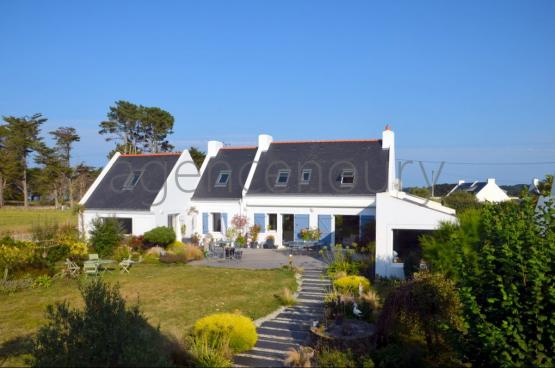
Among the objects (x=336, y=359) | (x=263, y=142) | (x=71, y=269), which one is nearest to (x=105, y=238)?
(x=71, y=269)

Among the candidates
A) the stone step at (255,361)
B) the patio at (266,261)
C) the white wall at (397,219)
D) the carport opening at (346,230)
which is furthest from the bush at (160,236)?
the stone step at (255,361)

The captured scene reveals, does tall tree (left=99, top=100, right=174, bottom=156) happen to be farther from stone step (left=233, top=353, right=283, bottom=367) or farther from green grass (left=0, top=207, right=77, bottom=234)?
stone step (left=233, top=353, right=283, bottom=367)

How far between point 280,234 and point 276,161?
4953 millimetres

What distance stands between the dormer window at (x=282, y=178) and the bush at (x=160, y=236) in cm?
688

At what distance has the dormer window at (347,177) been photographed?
969 inches

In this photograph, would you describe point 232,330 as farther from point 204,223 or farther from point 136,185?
point 136,185

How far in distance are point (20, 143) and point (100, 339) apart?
62585 mm

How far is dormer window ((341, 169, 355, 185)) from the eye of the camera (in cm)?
2461

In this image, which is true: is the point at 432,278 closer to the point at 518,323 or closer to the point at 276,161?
the point at 518,323

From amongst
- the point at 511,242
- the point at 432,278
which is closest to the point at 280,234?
the point at 432,278

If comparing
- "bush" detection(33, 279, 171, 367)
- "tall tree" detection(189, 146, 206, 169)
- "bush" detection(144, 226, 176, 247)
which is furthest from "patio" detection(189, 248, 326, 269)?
"tall tree" detection(189, 146, 206, 169)

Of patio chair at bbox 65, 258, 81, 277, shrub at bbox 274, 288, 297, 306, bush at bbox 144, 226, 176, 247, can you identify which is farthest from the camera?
bush at bbox 144, 226, 176, 247

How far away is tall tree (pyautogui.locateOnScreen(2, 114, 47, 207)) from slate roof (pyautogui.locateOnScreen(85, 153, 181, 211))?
37.2 metres

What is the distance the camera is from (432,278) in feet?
34.4
